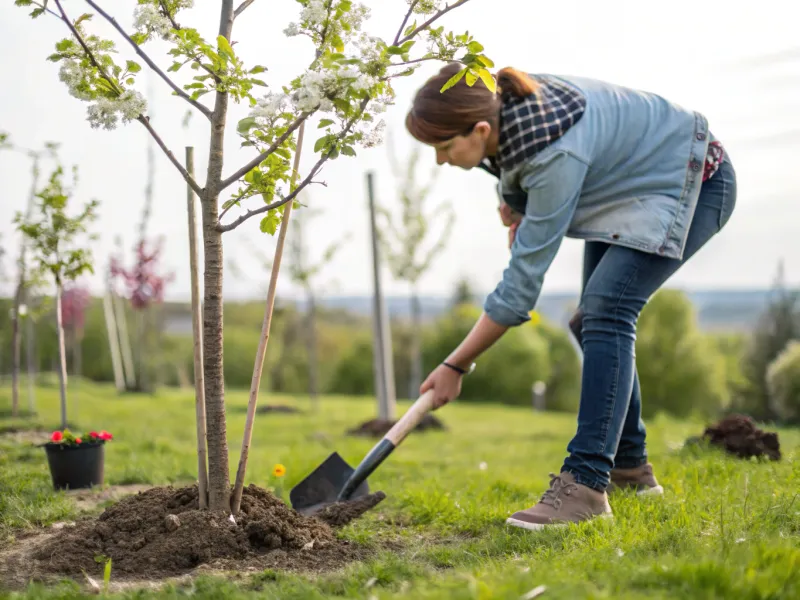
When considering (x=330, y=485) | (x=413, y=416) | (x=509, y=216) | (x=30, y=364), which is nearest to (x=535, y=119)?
(x=509, y=216)

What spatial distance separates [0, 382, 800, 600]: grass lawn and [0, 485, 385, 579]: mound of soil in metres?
0.17

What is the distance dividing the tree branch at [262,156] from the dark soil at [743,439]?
130 inches

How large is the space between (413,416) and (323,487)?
0.79m

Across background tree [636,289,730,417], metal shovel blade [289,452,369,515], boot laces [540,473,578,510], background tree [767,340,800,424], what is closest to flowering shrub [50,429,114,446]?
metal shovel blade [289,452,369,515]

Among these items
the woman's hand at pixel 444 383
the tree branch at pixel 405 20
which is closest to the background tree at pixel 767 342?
the woman's hand at pixel 444 383

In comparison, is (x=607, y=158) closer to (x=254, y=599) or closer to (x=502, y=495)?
(x=502, y=495)

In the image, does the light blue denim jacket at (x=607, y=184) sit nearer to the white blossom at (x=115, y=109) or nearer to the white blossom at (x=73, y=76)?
the white blossom at (x=115, y=109)

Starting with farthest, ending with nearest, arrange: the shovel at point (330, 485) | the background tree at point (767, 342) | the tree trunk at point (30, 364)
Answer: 1. the background tree at point (767, 342)
2. the tree trunk at point (30, 364)
3. the shovel at point (330, 485)

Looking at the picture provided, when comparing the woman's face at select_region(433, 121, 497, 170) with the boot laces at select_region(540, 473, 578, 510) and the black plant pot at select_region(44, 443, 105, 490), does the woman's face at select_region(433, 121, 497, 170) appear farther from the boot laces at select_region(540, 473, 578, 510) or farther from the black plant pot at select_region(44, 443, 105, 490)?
the black plant pot at select_region(44, 443, 105, 490)

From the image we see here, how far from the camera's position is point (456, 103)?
2.82m

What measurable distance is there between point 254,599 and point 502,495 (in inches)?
71.2

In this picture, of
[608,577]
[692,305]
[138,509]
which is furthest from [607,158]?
[692,305]

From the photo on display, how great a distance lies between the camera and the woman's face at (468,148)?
113 inches

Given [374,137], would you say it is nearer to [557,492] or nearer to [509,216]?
[509,216]
